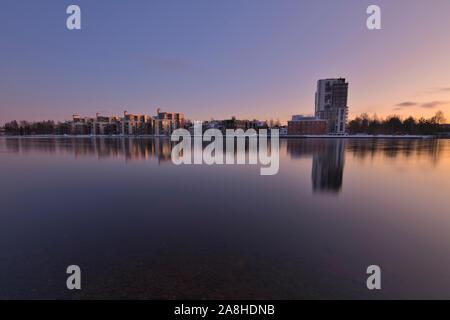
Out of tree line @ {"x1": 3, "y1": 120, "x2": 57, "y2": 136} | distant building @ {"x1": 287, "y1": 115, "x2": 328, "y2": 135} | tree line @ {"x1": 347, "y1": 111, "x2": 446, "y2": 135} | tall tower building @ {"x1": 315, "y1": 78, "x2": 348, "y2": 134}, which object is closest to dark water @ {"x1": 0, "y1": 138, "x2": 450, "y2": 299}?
distant building @ {"x1": 287, "y1": 115, "x2": 328, "y2": 135}

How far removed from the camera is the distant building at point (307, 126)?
116m

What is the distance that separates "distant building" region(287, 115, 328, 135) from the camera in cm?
11619

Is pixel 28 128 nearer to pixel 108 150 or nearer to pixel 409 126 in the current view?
pixel 108 150

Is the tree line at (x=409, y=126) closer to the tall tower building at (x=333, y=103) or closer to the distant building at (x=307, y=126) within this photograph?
the tall tower building at (x=333, y=103)

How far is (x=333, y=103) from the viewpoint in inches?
5669

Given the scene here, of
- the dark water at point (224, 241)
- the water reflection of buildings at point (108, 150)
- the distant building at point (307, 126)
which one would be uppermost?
the distant building at point (307, 126)

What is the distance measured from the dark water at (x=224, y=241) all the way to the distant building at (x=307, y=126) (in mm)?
113027

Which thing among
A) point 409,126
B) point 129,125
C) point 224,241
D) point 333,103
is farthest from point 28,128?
point 409,126

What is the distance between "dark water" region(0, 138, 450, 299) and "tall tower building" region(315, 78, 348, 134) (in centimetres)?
12957

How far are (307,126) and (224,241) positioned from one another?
12366 cm

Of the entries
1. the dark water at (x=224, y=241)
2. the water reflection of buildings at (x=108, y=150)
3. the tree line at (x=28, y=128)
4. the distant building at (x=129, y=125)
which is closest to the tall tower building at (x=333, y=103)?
the water reflection of buildings at (x=108, y=150)
